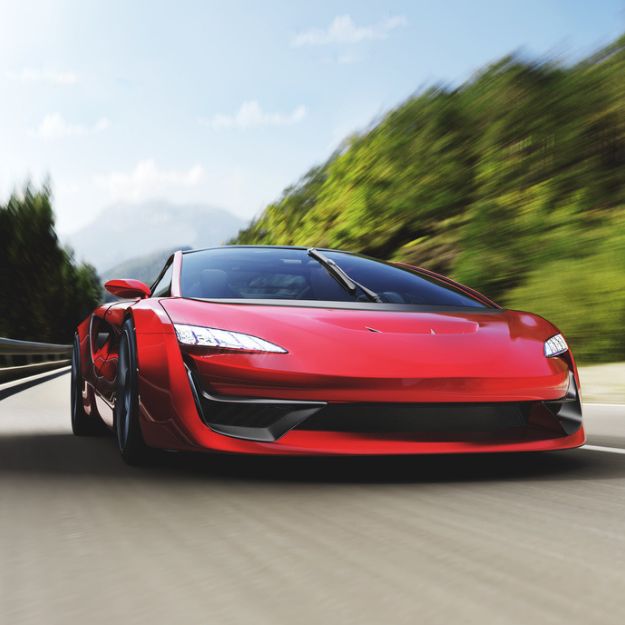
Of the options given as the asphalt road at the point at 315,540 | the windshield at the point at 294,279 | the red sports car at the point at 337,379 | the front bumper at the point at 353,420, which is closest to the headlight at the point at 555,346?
the red sports car at the point at 337,379

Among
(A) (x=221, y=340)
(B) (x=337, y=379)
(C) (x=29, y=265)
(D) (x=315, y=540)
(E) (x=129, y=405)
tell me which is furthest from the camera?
(C) (x=29, y=265)

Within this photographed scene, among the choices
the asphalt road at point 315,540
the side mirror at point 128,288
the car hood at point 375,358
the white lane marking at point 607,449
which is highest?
the side mirror at point 128,288

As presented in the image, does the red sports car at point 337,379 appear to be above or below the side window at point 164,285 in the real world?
below

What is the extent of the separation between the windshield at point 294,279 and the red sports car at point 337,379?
0.23 m

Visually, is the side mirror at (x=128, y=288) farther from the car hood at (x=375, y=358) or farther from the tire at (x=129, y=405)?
the car hood at (x=375, y=358)

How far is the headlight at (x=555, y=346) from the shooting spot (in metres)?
4.54

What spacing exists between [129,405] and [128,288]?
1027mm

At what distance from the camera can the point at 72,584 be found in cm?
258

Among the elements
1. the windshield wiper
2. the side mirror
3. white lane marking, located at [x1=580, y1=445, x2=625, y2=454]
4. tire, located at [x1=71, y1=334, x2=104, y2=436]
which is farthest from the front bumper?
tire, located at [x1=71, y1=334, x2=104, y2=436]

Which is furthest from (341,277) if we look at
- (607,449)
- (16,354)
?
(16,354)

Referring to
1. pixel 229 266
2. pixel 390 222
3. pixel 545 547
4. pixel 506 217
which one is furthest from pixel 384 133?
pixel 545 547

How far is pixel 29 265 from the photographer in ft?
174

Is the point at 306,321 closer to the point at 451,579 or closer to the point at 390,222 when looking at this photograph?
the point at 451,579

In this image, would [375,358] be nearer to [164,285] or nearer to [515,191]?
[164,285]
